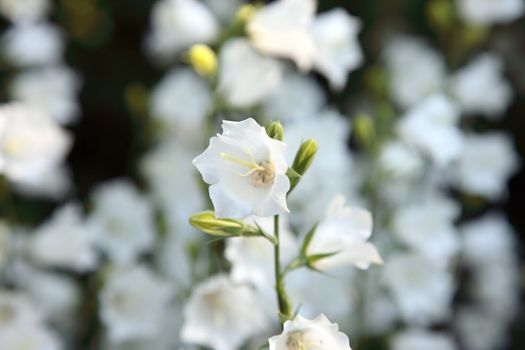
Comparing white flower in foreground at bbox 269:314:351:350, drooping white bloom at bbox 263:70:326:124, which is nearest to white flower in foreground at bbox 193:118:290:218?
white flower in foreground at bbox 269:314:351:350

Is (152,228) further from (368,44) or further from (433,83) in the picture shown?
(368,44)

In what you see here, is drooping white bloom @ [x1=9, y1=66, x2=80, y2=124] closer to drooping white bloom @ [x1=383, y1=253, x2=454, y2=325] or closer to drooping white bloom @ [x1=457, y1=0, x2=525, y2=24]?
drooping white bloom @ [x1=383, y1=253, x2=454, y2=325]

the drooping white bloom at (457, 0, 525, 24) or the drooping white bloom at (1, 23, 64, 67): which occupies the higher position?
the drooping white bloom at (1, 23, 64, 67)

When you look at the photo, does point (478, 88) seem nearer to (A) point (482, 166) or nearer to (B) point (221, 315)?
(A) point (482, 166)

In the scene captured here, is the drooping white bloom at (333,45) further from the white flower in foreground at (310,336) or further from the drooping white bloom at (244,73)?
the white flower in foreground at (310,336)

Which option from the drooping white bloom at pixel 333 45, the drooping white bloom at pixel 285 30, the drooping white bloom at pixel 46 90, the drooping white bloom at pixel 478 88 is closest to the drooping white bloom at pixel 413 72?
the drooping white bloom at pixel 478 88
